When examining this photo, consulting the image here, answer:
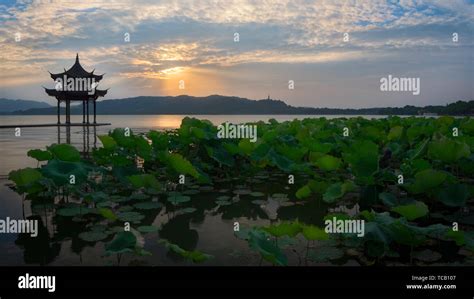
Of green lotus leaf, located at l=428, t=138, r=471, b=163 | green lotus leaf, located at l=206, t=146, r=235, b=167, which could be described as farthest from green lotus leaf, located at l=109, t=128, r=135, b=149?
green lotus leaf, located at l=428, t=138, r=471, b=163

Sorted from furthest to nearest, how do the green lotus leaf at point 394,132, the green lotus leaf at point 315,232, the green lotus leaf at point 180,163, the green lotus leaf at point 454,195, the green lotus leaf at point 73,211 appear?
the green lotus leaf at point 394,132
the green lotus leaf at point 180,163
the green lotus leaf at point 73,211
the green lotus leaf at point 454,195
the green lotus leaf at point 315,232

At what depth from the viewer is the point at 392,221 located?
2.23 meters

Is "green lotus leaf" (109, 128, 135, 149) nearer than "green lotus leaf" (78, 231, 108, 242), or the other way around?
"green lotus leaf" (78, 231, 108, 242)

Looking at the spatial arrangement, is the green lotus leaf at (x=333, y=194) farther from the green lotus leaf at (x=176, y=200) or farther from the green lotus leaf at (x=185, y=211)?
the green lotus leaf at (x=176, y=200)

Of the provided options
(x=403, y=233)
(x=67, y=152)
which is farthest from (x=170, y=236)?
(x=403, y=233)

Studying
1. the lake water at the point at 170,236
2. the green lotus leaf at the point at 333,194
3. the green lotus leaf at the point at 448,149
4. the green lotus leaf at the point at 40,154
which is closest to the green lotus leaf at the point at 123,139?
the green lotus leaf at the point at 40,154

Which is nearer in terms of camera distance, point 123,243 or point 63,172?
point 123,243

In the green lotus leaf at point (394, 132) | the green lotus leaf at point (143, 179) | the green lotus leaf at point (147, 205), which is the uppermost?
the green lotus leaf at point (394, 132)

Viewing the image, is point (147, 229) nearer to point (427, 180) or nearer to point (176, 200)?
point (176, 200)

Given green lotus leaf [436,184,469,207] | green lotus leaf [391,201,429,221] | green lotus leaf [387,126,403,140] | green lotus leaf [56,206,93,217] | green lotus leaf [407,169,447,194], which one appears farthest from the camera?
green lotus leaf [387,126,403,140]

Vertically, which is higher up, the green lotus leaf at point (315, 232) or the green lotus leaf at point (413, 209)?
the green lotus leaf at point (413, 209)

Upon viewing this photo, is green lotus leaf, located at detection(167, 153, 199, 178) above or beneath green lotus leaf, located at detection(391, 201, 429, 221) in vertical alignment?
above

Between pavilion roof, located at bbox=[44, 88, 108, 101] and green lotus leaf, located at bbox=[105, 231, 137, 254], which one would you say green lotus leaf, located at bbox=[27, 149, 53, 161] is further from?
pavilion roof, located at bbox=[44, 88, 108, 101]
